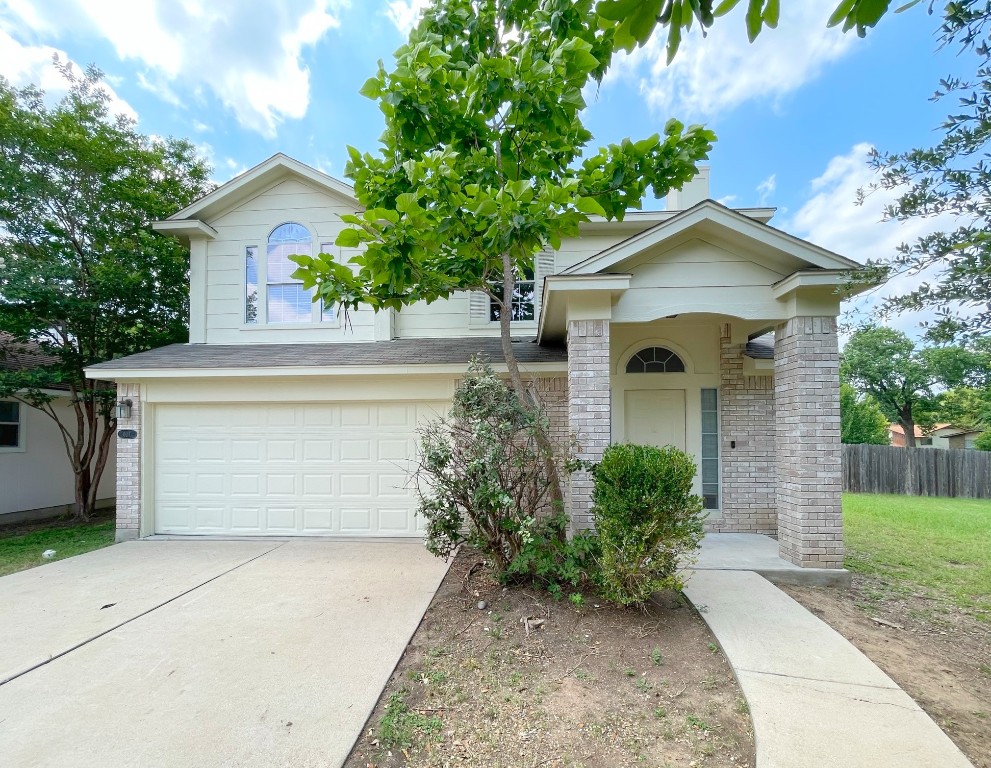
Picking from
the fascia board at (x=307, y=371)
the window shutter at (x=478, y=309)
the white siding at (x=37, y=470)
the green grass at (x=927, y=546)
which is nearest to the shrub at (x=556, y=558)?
the fascia board at (x=307, y=371)

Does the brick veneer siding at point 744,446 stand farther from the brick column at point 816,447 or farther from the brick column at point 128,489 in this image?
the brick column at point 128,489

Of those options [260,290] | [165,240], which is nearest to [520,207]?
[260,290]

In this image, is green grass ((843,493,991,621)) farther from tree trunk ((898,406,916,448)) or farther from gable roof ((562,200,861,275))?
tree trunk ((898,406,916,448))

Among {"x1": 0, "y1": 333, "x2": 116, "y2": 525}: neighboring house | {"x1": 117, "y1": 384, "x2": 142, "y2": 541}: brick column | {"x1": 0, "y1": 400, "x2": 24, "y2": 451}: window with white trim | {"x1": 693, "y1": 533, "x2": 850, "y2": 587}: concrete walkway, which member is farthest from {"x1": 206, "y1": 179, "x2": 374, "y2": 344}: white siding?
{"x1": 693, "y1": 533, "x2": 850, "y2": 587}: concrete walkway

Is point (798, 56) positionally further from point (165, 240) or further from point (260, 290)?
point (165, 240)

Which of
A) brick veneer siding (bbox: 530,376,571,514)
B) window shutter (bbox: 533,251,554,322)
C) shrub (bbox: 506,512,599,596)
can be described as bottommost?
shrub (bbox: 506,512,599,596)

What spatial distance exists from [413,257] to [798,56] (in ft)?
26.1

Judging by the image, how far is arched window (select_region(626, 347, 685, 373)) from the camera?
686 centimetres

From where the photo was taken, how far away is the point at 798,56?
7.34 m

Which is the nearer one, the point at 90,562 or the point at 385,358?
the point at 90,562

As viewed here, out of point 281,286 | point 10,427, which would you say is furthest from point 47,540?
point 281,286

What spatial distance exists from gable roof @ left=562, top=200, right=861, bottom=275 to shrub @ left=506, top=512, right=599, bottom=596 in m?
2.72

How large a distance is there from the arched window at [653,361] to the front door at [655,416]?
336 mm

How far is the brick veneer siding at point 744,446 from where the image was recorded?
6.48 m
